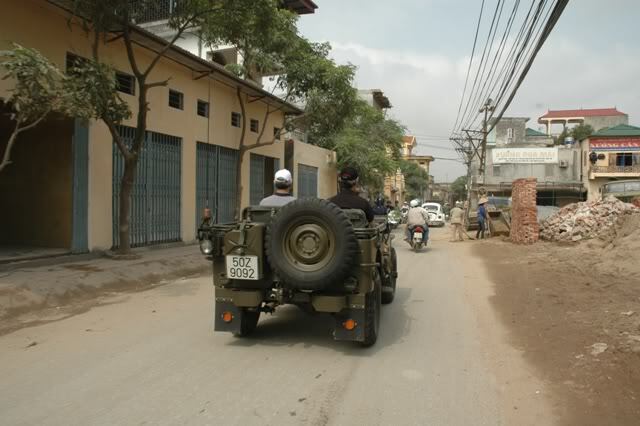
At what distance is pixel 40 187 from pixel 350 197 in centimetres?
907

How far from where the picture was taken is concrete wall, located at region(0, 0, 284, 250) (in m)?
10.1

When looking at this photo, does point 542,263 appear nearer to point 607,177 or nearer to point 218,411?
point 218,411

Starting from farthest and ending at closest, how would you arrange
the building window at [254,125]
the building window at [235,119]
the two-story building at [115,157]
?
the building window at [254,125] < the building window at [235,119] < the two-story building at [115,157]

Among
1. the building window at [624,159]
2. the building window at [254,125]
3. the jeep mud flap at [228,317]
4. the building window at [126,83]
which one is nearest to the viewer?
the jeep mud flap at [228,317]

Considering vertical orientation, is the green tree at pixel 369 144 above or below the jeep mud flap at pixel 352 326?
above

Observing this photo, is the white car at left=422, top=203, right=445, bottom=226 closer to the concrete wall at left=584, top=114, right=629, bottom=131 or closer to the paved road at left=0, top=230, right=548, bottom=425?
the paved road at left=0, top=230, right=548, bottom=425

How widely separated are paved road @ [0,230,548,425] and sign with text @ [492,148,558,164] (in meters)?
42.2

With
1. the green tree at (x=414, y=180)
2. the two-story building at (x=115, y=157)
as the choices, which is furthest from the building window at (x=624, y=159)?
the two-story building at (x=115, y=157)

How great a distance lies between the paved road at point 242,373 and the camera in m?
3.75

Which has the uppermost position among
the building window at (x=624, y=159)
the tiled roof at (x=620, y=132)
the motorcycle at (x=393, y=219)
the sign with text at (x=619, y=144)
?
the tiled roof at (x=620, y=132)

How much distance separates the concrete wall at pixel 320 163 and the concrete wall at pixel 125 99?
16.4 ft

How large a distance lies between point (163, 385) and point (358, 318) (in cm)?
194

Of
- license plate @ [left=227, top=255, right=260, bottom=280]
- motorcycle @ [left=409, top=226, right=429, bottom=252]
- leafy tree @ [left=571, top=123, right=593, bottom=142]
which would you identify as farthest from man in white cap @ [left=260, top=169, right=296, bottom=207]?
leafy tree @ [left=571, top=123, right=593, bottom=142]

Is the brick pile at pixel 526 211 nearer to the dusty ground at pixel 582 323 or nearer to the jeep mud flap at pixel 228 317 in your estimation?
the dusty ground at pixel 582 323
